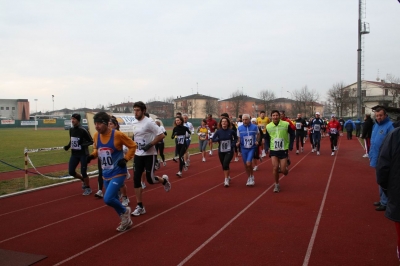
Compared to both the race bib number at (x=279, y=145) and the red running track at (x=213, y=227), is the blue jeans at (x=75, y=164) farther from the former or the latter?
the race bib number at (x=279, y=145)

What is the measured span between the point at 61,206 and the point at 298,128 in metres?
14.2

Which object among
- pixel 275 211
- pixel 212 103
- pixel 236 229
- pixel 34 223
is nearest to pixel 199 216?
pixel 236 229

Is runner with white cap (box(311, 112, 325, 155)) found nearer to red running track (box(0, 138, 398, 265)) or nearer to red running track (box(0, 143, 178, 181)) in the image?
red running track (box(0, 138, 398, 265))

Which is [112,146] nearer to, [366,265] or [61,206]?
[61,206]

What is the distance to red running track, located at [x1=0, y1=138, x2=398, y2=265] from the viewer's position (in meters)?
5.03

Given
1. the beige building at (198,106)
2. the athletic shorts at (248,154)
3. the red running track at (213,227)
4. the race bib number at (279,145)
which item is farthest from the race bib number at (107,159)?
the beige building at (198,106)

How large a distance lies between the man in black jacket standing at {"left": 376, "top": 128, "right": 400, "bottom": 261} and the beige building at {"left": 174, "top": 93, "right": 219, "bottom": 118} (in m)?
81.1

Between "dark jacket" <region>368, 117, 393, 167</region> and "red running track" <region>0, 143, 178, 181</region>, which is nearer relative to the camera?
"dark jacket" <region>368, 117, 393, 167</region>

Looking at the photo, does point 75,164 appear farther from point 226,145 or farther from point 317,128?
point 317,128

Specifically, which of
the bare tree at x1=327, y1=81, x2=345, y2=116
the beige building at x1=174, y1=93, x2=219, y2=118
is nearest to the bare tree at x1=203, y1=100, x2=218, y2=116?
the beige building at x1=174, y1=93, x2=219, y2=118

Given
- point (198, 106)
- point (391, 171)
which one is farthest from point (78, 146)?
point (198, 106)

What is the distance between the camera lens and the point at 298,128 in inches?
770

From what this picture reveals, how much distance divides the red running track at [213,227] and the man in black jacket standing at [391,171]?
111 centimetres

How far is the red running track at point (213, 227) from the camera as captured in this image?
5.03 metres
